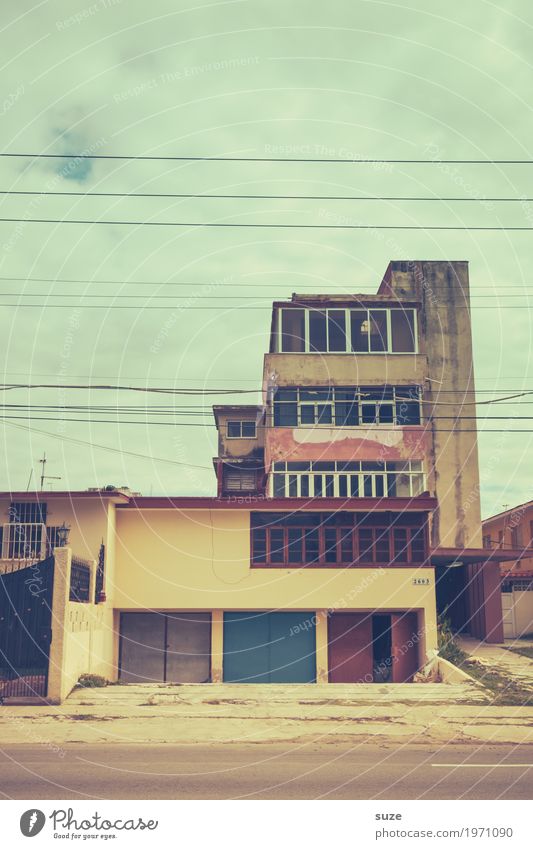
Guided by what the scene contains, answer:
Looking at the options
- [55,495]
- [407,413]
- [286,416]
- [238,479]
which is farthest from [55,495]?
[238,479]

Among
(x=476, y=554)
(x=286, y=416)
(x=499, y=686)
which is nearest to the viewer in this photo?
(x=499, y=686)

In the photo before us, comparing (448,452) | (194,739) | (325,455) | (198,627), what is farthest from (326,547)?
(448,452)

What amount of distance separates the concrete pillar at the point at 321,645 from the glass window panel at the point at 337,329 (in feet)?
47.0

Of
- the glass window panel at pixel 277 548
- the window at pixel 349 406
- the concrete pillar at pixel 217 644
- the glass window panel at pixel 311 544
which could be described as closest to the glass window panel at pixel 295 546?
the glass window panel at pixel 311 544

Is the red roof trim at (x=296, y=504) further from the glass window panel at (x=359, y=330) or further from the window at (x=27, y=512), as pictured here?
the glass window panel at (x=359, y=330)

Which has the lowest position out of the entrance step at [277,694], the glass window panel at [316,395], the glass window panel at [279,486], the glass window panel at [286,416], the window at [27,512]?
the entrance step at [277,694]

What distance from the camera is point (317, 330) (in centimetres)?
3809

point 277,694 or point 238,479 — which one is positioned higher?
point 238,479

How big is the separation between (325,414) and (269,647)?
508 inches

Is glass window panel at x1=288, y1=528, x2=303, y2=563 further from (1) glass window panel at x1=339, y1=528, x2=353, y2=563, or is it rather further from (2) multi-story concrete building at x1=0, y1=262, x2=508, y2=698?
(1) glass window panel at x1=339, y1=528, x2=353, y2=563

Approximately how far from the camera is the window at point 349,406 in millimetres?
37438

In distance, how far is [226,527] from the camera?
1110 inches

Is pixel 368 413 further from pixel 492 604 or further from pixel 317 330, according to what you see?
pixel 492 604

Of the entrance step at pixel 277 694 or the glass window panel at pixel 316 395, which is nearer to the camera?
the entrance step at pixel 277 694
